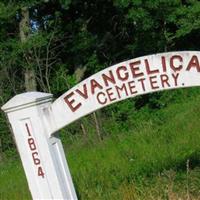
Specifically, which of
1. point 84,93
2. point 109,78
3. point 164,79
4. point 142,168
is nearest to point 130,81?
point 109,78

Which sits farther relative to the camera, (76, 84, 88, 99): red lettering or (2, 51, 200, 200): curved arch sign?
(76, 84, 88, 99): red lettering

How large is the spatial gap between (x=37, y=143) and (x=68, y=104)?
1.54 ft

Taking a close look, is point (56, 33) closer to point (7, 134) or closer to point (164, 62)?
point (7, 134)

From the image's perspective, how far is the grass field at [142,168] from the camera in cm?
694

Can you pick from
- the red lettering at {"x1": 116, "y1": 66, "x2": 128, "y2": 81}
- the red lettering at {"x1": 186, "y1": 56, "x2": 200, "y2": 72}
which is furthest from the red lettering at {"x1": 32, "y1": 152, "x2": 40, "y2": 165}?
the red lettering at {"x1": 186, "y1": 56, "x2": 200, "y2": 72}

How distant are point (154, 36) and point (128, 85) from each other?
825 inches

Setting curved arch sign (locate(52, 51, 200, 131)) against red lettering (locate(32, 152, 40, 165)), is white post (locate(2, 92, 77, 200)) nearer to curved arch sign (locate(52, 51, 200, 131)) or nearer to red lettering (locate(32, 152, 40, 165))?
red lettering (locate(32, 152, 40, 165))

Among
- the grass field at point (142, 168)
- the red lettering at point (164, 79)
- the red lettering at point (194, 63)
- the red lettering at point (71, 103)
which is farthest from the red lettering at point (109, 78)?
the grass field at point (142, 168)

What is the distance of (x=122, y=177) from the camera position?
27.1 feet

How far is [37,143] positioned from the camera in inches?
243

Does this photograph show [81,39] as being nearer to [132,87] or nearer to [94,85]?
[94,85]

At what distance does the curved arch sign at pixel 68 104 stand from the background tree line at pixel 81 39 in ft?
43.5

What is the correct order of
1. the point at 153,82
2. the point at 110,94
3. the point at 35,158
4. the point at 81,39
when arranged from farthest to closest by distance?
the point at 81,39 < the point at 35,158 < the point at 110,94 < the point at 153,82

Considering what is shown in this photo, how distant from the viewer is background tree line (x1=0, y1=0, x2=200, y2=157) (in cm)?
2327
